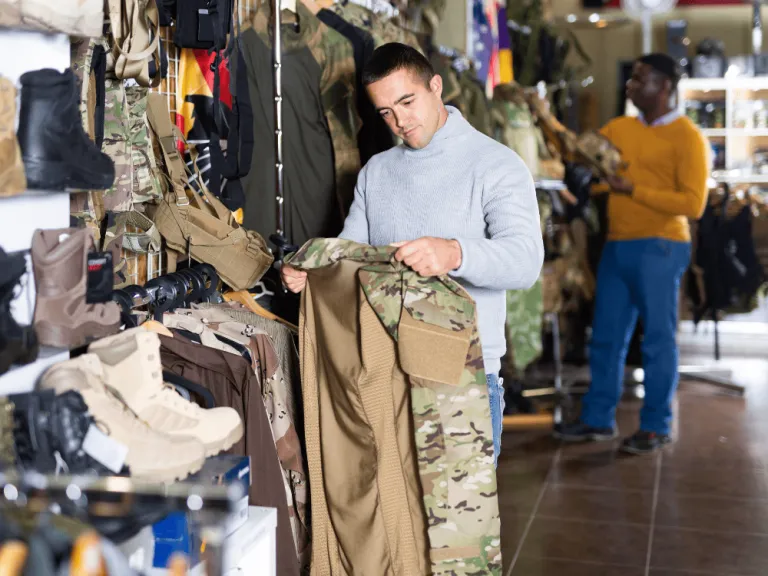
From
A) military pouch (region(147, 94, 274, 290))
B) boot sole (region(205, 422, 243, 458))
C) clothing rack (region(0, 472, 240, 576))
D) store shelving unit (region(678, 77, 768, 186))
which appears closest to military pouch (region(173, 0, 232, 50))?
military pouch (region(147, 94, 274, 290))

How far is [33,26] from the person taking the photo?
5.04 feet

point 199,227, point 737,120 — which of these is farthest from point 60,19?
point 737,120

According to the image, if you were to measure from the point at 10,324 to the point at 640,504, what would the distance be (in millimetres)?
3289

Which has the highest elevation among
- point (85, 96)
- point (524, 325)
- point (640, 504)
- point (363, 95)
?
point (363, 95)

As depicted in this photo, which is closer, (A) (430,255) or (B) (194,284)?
(A) (430,255)

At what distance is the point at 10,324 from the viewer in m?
1.50

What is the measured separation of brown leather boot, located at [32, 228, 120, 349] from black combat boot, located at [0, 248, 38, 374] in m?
0.05

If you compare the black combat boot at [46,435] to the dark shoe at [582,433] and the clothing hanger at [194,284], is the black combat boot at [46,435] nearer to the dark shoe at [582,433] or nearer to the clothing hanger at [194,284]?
the clothing hanger at [194,284]

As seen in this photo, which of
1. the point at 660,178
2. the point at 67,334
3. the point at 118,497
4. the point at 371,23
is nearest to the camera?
the point at 118,497

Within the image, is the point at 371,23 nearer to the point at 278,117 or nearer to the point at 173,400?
the point at 278,117

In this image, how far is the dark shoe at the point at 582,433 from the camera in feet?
16.9

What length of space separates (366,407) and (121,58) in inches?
42.0

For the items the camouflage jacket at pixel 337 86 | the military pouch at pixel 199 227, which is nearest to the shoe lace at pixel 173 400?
the military pouch at pixel 199 227

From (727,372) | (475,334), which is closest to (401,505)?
(475,334)
